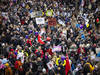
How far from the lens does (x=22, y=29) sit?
1289cm

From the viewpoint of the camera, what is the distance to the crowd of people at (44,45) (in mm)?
8508

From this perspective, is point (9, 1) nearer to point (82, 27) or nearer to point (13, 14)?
point (13, 14)

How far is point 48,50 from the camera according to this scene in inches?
397

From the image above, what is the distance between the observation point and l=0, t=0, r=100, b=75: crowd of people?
335 inches

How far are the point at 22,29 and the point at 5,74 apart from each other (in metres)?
5.23

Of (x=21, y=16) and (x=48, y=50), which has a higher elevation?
(x=21, y=16)

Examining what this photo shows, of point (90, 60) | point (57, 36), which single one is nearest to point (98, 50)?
point (90, 60)

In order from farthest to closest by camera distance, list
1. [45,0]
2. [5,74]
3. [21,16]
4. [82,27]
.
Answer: [45,0] < [21,16] < [82,27] < [5,74]

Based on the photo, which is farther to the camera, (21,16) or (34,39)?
(21,16)

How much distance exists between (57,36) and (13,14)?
5072 millimetres

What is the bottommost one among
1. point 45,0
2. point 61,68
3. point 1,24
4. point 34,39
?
point 61,68

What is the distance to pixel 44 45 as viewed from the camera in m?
10.9

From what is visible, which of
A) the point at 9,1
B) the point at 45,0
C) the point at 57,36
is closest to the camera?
the point at 57,36

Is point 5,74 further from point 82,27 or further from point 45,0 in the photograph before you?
point 45,0
